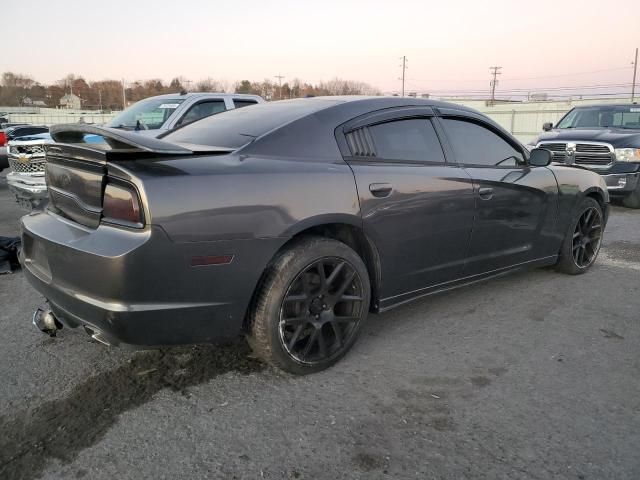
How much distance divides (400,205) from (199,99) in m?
5.70

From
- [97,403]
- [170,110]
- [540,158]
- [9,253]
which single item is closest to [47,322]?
[97,403]

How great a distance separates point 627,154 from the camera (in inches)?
349

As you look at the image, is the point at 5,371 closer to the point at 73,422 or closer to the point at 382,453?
the point at 73,422

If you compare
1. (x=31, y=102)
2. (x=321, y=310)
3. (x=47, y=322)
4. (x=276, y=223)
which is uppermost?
(x=31, y=102)

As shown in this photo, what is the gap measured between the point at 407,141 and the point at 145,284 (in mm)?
1969

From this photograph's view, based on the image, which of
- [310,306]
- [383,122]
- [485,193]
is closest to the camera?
[310,306]

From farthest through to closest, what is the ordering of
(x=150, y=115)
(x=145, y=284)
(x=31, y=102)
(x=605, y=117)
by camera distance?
(x=31, y=102)
(x=605, y=117)
(x=150, y=115)
(x=145, y=284)

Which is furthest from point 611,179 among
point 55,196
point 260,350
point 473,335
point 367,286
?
point 55,196

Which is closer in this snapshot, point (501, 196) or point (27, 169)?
point (501, 196)

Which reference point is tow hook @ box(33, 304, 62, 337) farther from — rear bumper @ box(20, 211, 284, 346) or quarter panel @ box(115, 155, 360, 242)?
quarter panel @ box(115, 155, 360, 242)

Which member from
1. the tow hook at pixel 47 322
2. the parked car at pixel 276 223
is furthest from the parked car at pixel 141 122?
the tow hook at pixel 47 322

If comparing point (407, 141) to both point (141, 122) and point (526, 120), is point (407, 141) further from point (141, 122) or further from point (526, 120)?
point (526, 120)

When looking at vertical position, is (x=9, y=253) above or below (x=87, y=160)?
below

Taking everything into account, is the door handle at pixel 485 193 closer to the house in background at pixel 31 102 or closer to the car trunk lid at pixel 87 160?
the car trunk lid at pixel 87 160
